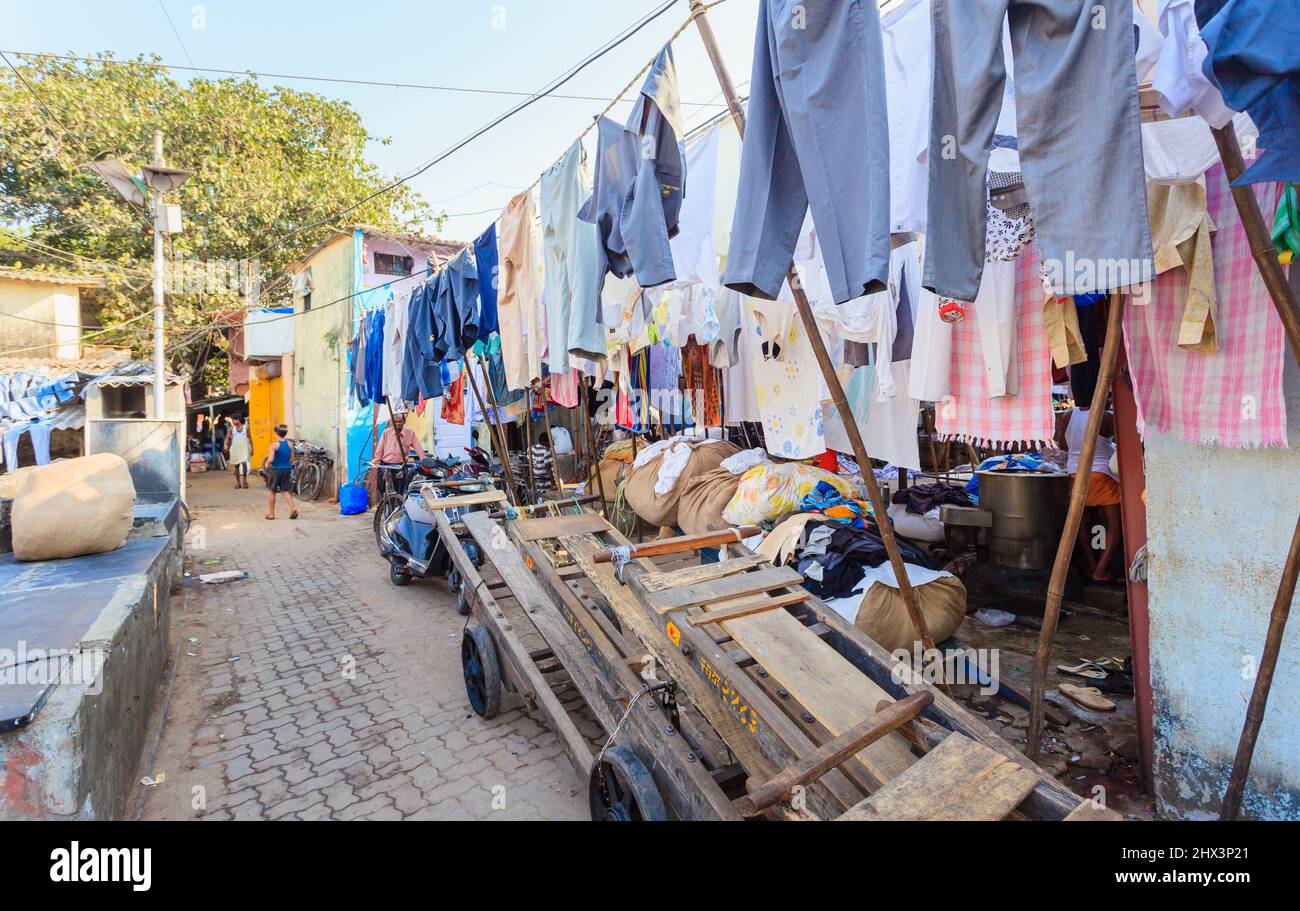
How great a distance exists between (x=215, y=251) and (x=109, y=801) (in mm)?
19954

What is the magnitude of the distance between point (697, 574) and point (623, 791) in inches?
40.8

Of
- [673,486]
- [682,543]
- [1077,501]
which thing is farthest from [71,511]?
[1077,501]

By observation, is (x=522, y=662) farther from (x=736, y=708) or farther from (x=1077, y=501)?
(x=1077, y=501)

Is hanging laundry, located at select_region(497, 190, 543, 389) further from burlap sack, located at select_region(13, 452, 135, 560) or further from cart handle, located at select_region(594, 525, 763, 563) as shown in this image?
burlap sack, located at select_region(13, 452, 135, 560)

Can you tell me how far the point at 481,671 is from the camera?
4.33m

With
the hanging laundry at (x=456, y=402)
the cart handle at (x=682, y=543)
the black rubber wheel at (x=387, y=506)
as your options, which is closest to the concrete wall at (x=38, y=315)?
the hanging laundry at (x=456, y=402)

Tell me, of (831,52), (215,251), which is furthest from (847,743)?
(215,251)

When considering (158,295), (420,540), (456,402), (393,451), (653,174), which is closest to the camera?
(653,174)

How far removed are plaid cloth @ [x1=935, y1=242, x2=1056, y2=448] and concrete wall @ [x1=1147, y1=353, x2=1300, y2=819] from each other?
0.51m

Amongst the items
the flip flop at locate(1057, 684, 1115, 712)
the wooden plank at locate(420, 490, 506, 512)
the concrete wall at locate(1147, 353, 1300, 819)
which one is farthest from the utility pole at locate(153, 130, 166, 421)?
the concrete wall at locate(1147, 353, 1300, 819)

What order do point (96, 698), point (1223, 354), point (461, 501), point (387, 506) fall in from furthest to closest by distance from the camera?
point (387, 506) → point (461, 501) → point (96, 698) → point (1223, 354)

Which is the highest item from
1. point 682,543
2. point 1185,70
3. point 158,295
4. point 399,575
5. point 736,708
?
point 158,295
